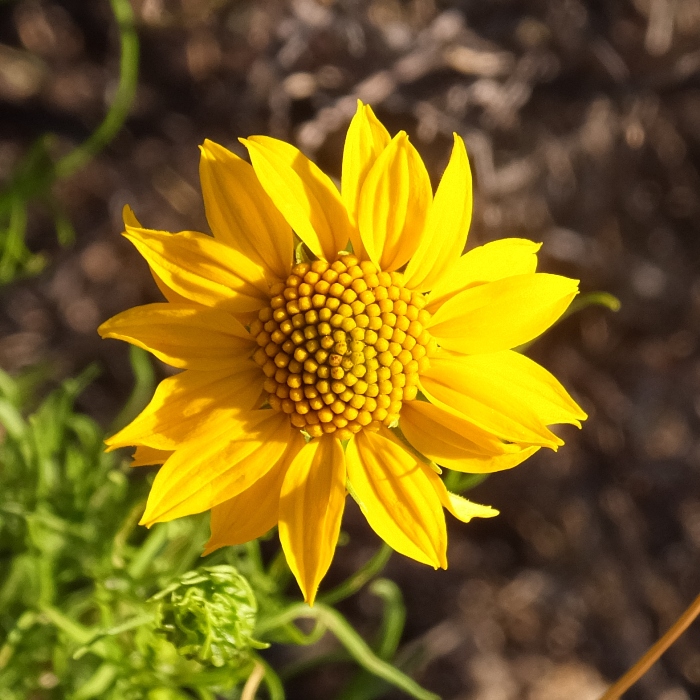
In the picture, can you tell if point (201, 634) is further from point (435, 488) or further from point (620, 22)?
point (620, 22)

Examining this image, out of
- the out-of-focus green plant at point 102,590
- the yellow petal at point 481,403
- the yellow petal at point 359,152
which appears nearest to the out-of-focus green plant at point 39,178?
the out-of-focus green plant at point 102,590

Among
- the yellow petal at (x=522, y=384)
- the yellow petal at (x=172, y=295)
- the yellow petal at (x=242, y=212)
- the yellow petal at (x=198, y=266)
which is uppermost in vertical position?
the yellow petal at (x=242, y=212)

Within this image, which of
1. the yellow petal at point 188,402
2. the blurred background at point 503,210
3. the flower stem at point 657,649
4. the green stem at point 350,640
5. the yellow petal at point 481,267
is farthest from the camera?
the blurred background at point 503,210

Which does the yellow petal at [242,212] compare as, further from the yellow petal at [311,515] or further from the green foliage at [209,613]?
the green foliage at [209,613]

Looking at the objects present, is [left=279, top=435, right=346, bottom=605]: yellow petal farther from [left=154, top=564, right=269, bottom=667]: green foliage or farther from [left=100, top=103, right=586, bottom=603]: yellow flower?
[left=154, top=564, right=269, bottom=667]: green foliage

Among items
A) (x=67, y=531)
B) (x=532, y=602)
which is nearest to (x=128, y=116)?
(x=67, y=531)

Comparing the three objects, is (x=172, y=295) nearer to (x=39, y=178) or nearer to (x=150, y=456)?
(x=150, y=456)

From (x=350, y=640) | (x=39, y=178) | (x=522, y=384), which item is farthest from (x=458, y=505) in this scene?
(x=39, y=178)
